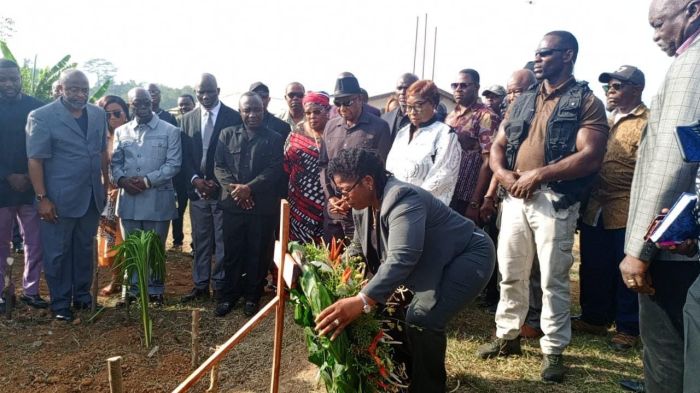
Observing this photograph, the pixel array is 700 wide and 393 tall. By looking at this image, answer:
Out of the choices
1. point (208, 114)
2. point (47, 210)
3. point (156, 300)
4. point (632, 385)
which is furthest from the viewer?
point (208, 114)

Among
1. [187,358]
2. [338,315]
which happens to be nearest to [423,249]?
[338,315]

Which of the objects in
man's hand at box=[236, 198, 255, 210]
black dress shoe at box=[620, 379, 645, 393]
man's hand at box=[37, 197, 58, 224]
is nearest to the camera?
black dress shoe at box=[620, 379, 645, 393]

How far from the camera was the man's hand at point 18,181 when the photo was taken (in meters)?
4.84

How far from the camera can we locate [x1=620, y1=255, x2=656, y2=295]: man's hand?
7.08ft

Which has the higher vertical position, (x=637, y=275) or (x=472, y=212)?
(x=637, y=275)

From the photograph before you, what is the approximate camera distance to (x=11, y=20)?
74.7 feet

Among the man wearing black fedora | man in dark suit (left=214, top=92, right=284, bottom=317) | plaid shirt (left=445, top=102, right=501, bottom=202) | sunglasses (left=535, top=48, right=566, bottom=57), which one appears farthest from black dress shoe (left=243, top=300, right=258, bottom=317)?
sunglasses (left=535, top=48, right=566, bottom=57)

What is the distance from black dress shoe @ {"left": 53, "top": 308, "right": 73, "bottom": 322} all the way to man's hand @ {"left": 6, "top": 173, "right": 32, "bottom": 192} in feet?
3.83

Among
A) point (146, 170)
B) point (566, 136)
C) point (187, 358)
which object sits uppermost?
point (566, 136)

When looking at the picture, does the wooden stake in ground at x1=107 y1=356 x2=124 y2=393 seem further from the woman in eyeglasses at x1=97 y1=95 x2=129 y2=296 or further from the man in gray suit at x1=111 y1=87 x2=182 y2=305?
the woman in eyeglasses at x1=97 y1=95 x2=129 y2=296

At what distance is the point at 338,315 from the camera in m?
2.46

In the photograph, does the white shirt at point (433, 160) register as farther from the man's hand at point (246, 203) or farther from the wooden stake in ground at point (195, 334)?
the wooden stake in ground at point (195, 334)

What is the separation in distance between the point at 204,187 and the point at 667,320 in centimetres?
408

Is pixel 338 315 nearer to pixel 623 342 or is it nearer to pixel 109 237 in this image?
pixel 623 342
